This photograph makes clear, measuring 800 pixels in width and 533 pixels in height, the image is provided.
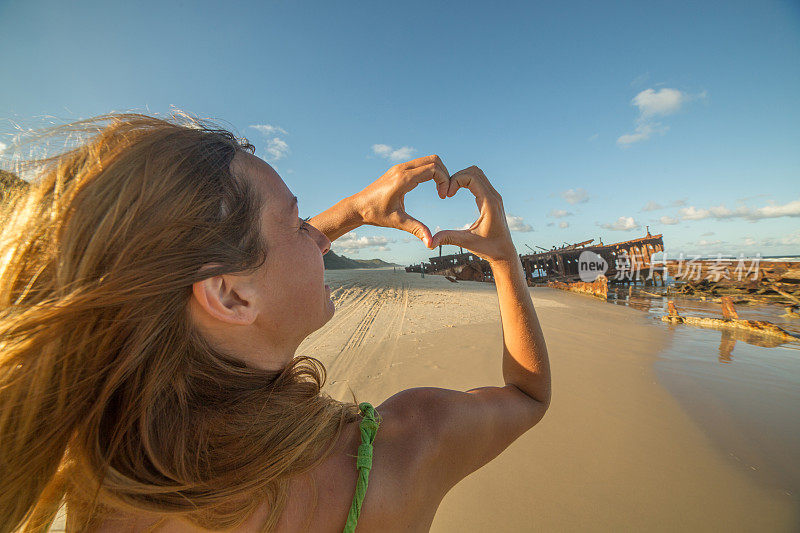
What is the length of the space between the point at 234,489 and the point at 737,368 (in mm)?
6835

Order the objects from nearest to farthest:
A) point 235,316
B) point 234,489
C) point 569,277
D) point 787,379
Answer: point 234,489, point 235,316, point 787,379, point 569,277

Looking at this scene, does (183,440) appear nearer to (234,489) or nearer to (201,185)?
(234,489)

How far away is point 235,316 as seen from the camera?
92 centimetres

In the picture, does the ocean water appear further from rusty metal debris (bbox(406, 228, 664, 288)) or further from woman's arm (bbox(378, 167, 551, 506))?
→ rusty metal debris (bbox(406, 228, 664, 288))

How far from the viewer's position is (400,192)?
5.10ft

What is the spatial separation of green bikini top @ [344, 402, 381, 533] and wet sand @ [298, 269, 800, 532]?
5.70 ft

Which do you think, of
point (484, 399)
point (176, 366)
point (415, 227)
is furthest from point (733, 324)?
point (176, 366)

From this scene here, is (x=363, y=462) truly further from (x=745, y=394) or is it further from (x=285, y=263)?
(x=745, y=394)

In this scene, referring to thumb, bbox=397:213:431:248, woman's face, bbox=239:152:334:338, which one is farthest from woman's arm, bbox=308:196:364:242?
woman's face, bbox=239:152:334:338

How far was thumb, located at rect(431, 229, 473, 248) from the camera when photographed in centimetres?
148

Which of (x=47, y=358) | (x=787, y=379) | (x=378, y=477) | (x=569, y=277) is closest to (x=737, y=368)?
(x=787, y=379)

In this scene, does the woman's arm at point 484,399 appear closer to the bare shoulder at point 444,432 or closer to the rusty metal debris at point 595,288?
the bare shoulder at point 444,432

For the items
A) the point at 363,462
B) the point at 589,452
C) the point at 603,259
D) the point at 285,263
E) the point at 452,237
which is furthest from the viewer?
the point at 603,259

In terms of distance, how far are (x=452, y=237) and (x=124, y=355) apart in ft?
3.94
